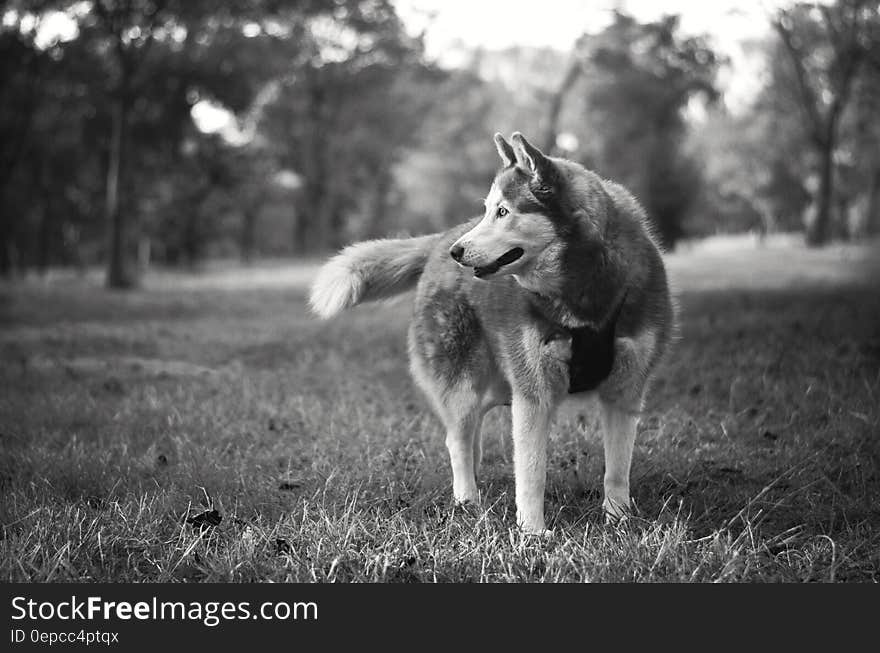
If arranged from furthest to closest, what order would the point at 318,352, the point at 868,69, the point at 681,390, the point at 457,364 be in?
the point at 868,69 < the point at 318,352 < the point at 681,390 < the point at 457,364

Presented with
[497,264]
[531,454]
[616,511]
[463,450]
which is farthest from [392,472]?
[497,264]

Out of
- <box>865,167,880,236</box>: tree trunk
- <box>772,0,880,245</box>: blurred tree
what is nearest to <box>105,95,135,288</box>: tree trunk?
<box>772,0,880,245</box>: blurred tree

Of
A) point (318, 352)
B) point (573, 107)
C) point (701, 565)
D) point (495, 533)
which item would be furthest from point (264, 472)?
point (573, 107)

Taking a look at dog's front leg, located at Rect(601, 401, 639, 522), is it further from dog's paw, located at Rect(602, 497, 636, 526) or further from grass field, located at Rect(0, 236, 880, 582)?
grass field, located at Rect(0, 236, 880, 582)

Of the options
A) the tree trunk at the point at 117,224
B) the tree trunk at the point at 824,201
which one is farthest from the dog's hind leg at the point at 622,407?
the tree trunk at the point at 824,201

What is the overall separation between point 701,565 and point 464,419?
143 centimetres

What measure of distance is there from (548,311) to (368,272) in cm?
125

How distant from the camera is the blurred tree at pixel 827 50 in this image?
27.4m

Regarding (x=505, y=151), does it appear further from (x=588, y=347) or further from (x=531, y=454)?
(x=531, y=454)

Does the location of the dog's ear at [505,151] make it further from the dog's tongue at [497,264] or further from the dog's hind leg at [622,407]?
the dog's hind leg at [622,407]

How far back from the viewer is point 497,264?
3.88m

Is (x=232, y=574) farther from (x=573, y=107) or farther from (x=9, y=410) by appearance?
(x=573, y=107)

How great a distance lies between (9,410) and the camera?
655cm

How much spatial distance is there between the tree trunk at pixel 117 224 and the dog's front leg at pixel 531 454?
19300 millimetres
